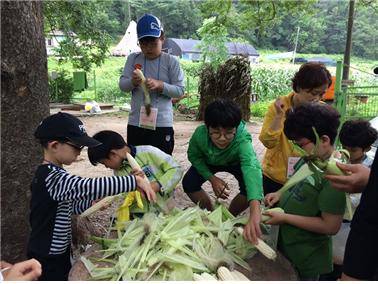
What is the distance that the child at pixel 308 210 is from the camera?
232 cm

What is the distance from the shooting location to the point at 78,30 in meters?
16.8

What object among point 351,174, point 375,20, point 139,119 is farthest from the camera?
point 375,20

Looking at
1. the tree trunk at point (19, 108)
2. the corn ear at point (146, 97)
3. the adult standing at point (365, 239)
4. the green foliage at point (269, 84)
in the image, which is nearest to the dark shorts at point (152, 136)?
the corn ear at point (146, 97)

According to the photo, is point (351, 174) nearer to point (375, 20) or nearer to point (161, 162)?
point (161, 162)

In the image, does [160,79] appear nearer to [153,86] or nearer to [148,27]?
[153,86]

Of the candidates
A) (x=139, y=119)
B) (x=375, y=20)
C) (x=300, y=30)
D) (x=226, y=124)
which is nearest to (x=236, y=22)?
(x=139, y=119)

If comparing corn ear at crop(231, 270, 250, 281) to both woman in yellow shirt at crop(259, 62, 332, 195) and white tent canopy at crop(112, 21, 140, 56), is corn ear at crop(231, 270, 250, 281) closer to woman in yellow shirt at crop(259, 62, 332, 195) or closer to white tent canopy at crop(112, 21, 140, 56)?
woman in yellow shirt at crop(259, 62, 332, 195)

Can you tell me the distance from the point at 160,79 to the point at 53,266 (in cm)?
217

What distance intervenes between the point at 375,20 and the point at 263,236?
29.5 meters

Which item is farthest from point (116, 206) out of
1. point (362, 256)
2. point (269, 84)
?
point (269, 84)

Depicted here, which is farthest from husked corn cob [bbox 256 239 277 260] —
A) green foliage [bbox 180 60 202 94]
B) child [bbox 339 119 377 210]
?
green foliage [bbox 180 60 202 94]

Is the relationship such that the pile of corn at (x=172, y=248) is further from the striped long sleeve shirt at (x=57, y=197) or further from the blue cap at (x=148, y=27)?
the blue cap at (x=148, y=27)

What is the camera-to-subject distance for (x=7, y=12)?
114 inches

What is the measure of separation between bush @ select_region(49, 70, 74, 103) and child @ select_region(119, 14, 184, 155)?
1666cm
